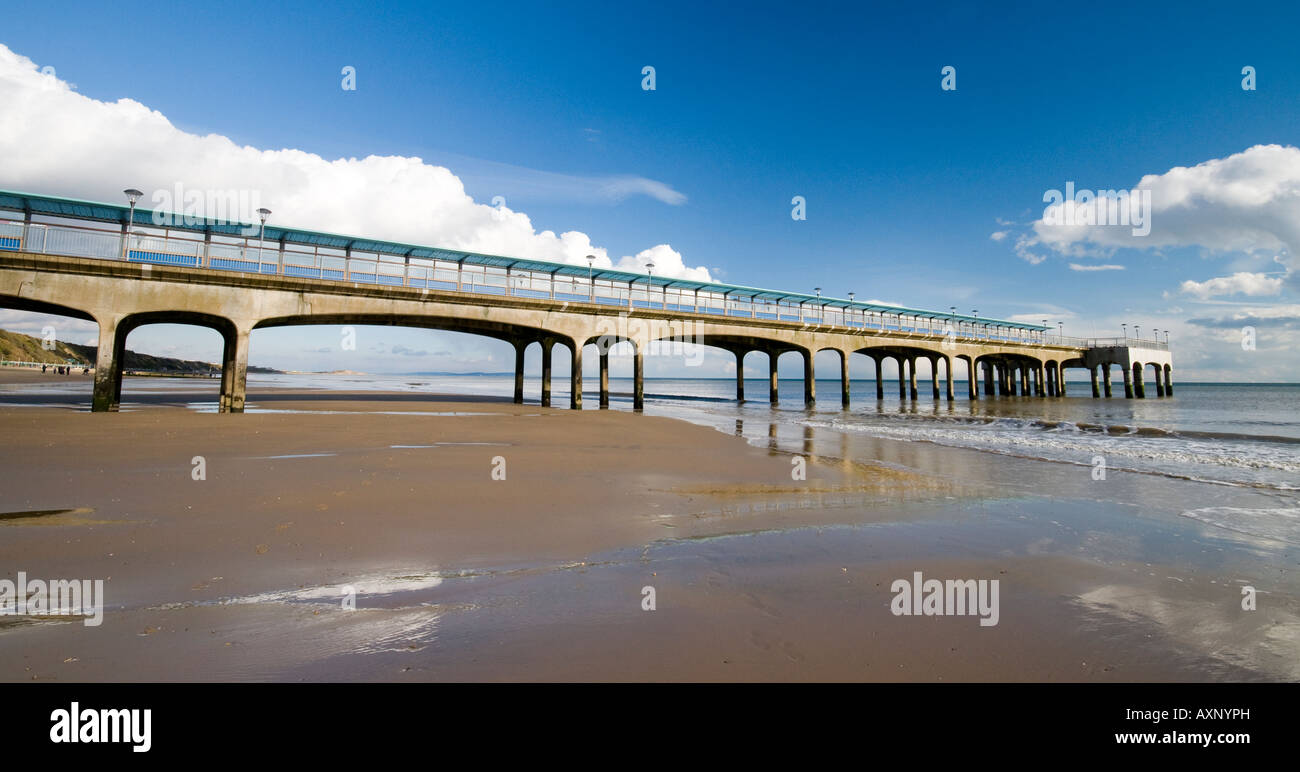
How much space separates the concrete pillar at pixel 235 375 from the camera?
66.8 feet

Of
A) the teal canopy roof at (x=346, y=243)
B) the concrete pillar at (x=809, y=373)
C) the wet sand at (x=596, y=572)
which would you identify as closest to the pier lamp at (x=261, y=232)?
the teal canopy roof at (x=346, y=243)

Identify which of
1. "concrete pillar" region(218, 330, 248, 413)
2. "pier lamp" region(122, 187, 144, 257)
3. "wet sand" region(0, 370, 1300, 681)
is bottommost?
"wet sand" region(0, 370, 1300, 681)

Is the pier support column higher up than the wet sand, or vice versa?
the pier support column

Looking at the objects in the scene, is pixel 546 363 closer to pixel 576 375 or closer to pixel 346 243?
pixel 576 375

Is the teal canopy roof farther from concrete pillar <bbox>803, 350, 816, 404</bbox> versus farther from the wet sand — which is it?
the wet sand

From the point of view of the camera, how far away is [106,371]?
18500 millimetres

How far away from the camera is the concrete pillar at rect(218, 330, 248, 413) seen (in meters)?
20.4

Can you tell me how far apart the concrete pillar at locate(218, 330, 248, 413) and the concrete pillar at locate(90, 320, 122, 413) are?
3.10 meters

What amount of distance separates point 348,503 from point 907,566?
22.2ft

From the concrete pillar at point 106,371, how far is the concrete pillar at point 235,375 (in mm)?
3102

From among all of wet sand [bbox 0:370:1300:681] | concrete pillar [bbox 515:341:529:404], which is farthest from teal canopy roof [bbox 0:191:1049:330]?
wet sand [bbox 0:370:1300:681]

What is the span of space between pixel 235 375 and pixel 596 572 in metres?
22.4

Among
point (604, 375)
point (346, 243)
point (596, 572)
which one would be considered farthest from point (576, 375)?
point (596, 572)
